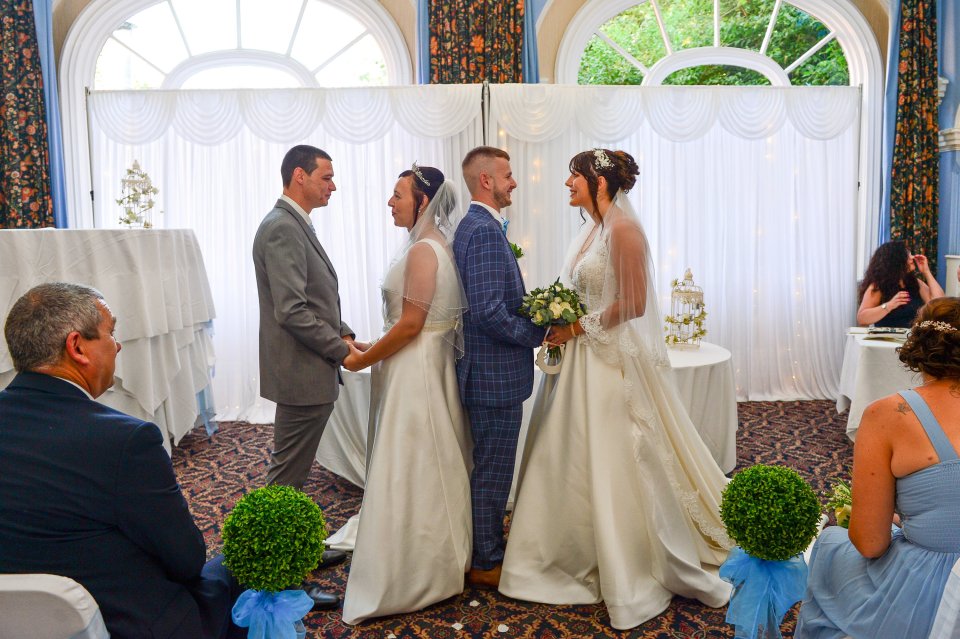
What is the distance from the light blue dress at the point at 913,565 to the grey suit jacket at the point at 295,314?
2.08m

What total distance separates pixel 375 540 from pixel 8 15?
6048 millimetres

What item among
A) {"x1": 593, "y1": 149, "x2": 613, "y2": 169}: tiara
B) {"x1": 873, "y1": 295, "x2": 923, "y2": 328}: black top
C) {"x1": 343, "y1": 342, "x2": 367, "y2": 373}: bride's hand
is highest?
{"x1": 593, "y1": 149, "x2": 613, "y2": 169}: tiara

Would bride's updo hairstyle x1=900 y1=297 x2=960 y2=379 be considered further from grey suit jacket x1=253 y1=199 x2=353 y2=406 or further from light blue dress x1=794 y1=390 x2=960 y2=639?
grey suit jacket x1=253 y1=199 x2=353 y2=406

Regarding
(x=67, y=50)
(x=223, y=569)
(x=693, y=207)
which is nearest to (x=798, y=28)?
(x=693, y=207)

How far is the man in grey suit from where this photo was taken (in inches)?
126

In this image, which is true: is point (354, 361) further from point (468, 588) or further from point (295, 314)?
A: point (468, 588)

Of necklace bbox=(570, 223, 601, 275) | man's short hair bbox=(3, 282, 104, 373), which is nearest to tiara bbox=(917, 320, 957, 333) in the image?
necklace bbox=(570, 223, 601, 275)

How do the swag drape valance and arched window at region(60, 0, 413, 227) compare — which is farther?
arched window at region(60, 0, 413, 227)

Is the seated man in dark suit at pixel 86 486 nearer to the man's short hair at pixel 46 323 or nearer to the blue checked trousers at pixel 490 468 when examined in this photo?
the man's short hair at pixel 46 323

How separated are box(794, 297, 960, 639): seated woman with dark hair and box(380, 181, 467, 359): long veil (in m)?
1.64

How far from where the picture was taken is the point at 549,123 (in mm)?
6684

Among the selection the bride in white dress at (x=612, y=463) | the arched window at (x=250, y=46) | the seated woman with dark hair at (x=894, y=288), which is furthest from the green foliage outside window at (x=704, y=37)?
the bride in white dress at (x=612, y=463)

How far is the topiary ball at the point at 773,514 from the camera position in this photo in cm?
223

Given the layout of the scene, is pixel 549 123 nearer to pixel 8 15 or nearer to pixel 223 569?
pixel 8 15
